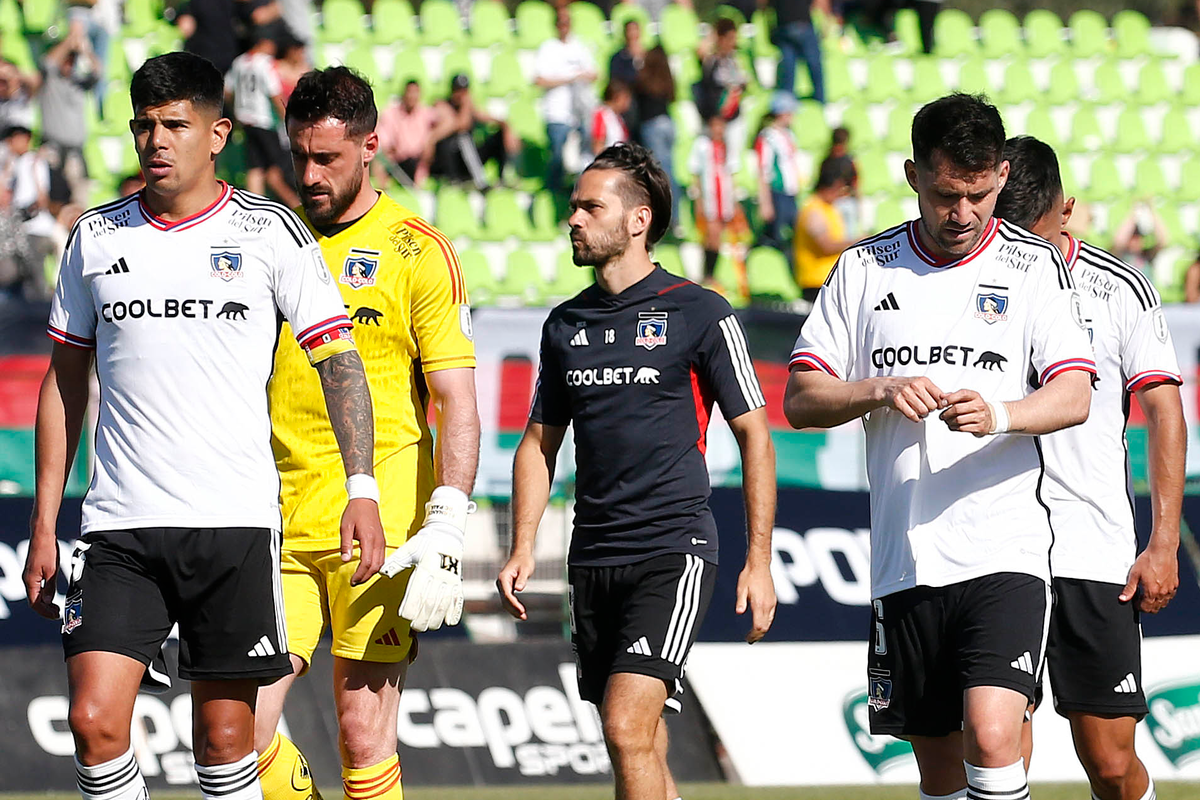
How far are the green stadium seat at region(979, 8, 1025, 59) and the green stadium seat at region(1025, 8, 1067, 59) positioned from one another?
0.40 ft

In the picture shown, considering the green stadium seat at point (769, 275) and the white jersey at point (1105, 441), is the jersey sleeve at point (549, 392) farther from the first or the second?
the green stadium seat at point (769, 275)

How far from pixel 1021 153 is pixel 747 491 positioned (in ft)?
5.05

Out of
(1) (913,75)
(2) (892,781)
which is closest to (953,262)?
(2) (892,781)

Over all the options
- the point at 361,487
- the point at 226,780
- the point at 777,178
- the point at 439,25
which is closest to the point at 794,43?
the point at 777,178

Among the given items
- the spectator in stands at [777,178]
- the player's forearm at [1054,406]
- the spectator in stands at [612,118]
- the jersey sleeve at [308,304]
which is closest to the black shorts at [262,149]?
the spectator in stands at [612,118]

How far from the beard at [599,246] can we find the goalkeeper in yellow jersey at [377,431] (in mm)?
421

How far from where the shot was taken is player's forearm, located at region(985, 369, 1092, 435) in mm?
4750

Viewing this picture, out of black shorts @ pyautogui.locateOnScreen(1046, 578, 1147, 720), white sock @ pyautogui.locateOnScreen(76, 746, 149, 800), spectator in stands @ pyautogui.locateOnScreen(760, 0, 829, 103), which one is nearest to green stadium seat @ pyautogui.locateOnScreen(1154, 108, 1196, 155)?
spectator in stands @ pyautogui.locateOnScreen(760, 0, 829, 103)

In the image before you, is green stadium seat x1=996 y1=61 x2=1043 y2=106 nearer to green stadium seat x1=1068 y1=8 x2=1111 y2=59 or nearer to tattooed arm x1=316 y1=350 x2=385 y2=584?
green stadium seat x1=1068 y1=8 x2=1111 y2=59

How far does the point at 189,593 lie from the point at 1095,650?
3.00m

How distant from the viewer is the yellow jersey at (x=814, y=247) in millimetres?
13914

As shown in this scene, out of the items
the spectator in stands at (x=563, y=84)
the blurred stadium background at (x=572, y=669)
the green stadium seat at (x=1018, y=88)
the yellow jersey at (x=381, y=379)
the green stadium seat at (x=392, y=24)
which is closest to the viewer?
the yellow jersey at (x=381, y=379)

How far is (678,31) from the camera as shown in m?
17.5

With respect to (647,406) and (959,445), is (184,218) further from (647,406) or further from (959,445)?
(959,445)
